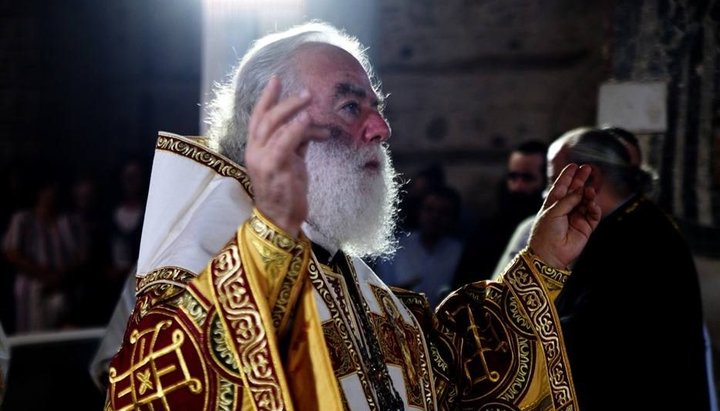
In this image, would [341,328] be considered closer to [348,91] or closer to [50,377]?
[348,91]

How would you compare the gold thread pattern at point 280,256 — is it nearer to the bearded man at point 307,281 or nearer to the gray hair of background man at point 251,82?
the bearded man at point 307,281

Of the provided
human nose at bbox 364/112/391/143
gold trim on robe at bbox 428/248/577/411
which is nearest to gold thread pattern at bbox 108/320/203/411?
human nose at bbox 364/112/391/143

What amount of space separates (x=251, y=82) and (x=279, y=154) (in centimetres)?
84

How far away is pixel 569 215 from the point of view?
11.2 ft

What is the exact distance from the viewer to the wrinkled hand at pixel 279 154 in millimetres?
2416

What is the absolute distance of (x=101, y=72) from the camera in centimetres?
1295

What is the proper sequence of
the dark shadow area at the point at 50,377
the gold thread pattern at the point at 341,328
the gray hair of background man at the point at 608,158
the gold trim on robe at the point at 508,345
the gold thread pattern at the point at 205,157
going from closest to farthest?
the gold thread pattern at the point at 341,328 < the gold thread pattern at the point at 205,157 < the gold trim on robe at the point at 508,345 < the gray hair of background man at the point at 608,158 < the dark shadow area at the point at 50,377

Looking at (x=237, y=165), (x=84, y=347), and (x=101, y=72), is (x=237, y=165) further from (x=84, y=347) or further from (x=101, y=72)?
(x=101, y=72)

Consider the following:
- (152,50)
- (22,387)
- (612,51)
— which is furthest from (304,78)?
(152,50)

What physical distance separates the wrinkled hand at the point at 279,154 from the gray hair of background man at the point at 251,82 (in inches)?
26.5

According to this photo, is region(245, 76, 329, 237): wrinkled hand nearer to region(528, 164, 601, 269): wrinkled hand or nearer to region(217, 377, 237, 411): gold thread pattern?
region(217, 377, 237, 411): gold thread pattern

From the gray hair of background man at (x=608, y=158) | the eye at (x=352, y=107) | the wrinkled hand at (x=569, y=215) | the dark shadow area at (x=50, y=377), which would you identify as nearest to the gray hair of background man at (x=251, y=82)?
the eye at (x=352, y=107)

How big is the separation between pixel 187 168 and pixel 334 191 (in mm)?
350

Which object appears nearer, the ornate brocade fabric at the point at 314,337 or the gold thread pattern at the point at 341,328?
the ornate brocade fabric at the point at 314,337
